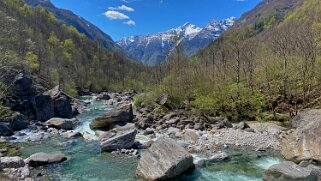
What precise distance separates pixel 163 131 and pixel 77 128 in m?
13.6

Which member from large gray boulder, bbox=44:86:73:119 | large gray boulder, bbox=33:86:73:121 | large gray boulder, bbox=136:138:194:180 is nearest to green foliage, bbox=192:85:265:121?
large gray boulder, bbox=136:138:194:180

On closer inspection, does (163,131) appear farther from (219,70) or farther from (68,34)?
(68,34)

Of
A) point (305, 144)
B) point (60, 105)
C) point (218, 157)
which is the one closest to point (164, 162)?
point (218, 157)

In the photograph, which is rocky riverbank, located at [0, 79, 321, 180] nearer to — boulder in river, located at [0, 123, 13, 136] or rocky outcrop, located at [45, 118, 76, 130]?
rocky outcrop, located at [45, 118, 76, 130]

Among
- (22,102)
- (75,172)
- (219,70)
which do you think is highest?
(219,70)

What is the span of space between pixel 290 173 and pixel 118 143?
17.5 metres

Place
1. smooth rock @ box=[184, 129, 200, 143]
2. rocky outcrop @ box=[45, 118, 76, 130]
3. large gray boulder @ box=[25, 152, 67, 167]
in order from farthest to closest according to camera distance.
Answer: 1. rocky outcrop @ box=[45, 118, 76, 130]
2. smooth rock @ box=[184, 129, 200, 143]
3. large gray boulder @ box=[25, 152, 67, 167]

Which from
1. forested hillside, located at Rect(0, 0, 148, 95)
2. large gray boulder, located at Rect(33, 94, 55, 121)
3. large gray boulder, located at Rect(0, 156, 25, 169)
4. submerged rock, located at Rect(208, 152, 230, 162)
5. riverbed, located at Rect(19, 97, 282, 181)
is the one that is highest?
forested hillside, located at Rect(0, 0, 148, 95)

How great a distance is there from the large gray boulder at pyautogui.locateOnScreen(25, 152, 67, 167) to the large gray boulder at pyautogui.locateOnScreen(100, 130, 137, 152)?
4.44m

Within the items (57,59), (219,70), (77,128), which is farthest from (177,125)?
(57,59)

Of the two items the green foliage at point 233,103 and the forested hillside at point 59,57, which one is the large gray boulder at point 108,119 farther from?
the forested hillside at point 59,57

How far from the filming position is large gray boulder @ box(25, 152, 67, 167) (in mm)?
28270

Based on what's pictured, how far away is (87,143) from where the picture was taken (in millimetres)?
38000

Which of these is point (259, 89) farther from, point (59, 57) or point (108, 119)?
point (59, 57)
